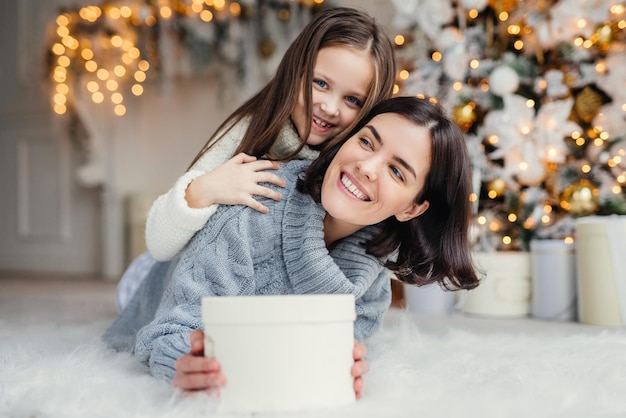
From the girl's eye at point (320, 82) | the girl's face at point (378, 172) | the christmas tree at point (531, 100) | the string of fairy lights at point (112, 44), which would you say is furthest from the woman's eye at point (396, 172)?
the string of fairy lights at point (112, 44)

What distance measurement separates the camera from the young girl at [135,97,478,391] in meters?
0.95

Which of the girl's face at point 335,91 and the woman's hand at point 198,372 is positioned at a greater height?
the girl's face at point 335,91

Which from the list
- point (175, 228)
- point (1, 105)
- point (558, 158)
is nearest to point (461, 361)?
point (175, 228)

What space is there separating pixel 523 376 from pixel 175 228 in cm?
57

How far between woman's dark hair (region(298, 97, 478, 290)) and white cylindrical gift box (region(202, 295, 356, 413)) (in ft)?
1.19

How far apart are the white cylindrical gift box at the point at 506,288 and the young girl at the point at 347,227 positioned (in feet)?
2.73

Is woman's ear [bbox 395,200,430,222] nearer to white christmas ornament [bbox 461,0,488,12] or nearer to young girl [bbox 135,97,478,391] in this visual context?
young girl [bbox 135,97,478,391]

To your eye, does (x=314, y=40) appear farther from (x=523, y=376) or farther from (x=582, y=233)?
(x=582, y=233)

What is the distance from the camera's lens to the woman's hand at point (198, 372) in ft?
2.32

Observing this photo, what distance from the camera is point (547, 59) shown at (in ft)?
6.68

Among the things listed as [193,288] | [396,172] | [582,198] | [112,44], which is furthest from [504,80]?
[112,44]

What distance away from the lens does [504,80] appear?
1.97m

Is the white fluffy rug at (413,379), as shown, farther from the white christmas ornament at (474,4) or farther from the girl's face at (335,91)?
the white christmas ornament at (474,4)

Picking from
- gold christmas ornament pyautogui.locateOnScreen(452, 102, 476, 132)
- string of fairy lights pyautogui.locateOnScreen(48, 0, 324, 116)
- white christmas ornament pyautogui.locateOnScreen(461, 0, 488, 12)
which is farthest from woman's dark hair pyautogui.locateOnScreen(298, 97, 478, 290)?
string of fairy lights pyautogui.locateOnScreen(48, 0, 324, 116)
